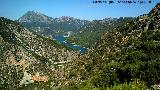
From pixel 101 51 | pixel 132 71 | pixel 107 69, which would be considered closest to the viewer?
pixel 132 71

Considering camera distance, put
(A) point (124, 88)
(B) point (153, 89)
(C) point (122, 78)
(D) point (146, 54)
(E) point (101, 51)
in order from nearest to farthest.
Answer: (B) point (153, 89) < (A) point (124, 88) < (C) point (122, 78) < (D) point (146, 54) < (E) point (101, 51)

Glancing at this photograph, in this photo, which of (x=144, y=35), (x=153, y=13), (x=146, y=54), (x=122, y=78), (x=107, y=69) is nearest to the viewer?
(x=122, y=78)

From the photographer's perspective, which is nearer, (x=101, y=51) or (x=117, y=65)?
(x=117, y=65)

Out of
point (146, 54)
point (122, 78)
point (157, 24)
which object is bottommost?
point (122, 78)

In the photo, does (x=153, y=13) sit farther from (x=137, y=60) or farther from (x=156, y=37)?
(x=137, y=60)

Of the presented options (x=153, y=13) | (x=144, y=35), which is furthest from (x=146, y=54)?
(x=153, y=13)

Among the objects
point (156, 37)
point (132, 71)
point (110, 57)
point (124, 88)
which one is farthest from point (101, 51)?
point (124, 88)

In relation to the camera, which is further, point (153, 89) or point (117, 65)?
point (117, 65)

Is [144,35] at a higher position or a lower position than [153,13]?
lower

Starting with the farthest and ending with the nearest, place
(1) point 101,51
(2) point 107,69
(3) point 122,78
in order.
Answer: (1) point 101,51
(2) point 107,69
(3) point 122,78

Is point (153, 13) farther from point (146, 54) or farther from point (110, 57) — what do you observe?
point (146, 54)
